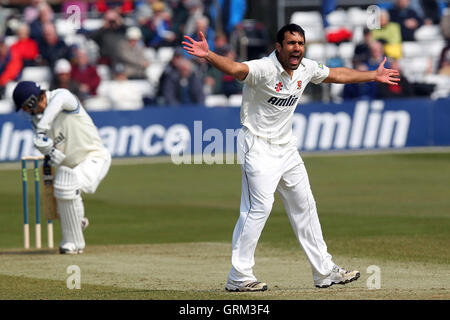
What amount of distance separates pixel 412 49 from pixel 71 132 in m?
16.6

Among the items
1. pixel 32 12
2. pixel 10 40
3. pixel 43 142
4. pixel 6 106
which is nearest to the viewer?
pixel 43 142

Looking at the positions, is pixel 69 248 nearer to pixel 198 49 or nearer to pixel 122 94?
pixel 198 49

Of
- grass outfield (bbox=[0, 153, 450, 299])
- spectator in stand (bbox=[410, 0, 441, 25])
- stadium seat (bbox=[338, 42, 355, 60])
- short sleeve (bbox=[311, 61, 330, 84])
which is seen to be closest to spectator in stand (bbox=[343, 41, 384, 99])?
grass outfield (bbox=[0, 153, 450, 299])

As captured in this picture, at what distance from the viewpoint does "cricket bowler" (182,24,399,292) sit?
9234 millimetres

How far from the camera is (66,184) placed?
12.7 metres

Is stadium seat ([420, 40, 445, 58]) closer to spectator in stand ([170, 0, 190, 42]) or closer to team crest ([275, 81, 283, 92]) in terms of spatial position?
spectator in stand ([170, 0, 190, 42])

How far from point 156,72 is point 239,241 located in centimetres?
1770

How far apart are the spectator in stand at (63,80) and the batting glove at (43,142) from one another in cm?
1171

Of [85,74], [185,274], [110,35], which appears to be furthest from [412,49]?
[185,274]

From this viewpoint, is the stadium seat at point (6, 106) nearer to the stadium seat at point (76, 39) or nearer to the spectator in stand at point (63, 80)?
the spectator in stand at point (63, 80)

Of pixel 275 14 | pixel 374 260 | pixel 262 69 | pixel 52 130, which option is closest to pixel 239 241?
pixel 262 69

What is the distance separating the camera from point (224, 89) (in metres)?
26.1

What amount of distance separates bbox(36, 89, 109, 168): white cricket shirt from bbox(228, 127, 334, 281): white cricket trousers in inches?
154

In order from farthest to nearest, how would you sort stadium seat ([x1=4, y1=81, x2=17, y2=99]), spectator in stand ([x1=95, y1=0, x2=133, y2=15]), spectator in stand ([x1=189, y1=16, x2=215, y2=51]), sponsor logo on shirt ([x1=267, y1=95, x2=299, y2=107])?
Result: 1. spectator in stand ([x1=95, y1=0, x2=133, y2=15])
2. spectator in stand ([x1=189, y1=16, x2=215, y2=51])
3. stadium seat ([x1=4, y1=81, x2=17, y2=99])
4. sponsor logo on shirt ([x1=267, y1=95, x2=299, y2=107])
